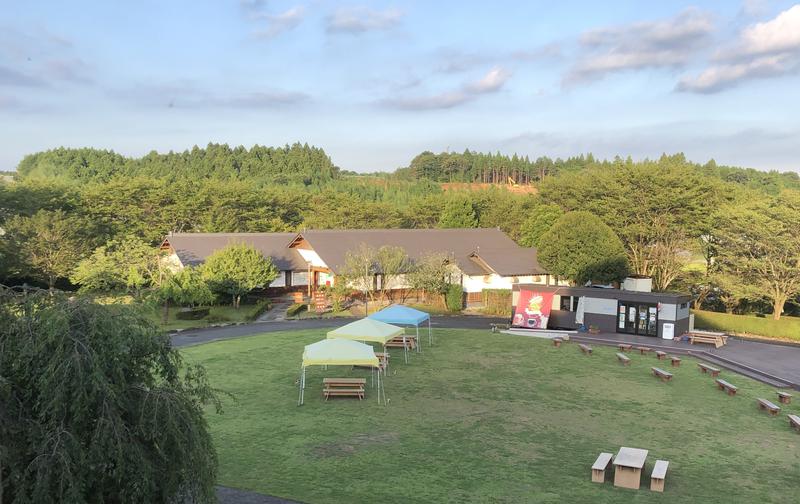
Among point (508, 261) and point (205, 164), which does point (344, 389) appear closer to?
point (508, 261)

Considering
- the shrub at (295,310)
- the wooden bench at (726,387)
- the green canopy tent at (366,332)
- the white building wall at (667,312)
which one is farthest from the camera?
the shrub at (295,310)

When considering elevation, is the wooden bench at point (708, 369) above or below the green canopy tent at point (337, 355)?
below

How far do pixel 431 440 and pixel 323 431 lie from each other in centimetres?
297

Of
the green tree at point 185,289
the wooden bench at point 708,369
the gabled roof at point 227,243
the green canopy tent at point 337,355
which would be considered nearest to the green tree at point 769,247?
the wooden bench at point 708,369

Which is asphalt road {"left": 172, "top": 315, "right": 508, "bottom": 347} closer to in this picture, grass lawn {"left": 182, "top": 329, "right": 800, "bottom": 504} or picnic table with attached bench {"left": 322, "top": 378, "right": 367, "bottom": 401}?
grass lawn {"left": 182, "top": 329, "right": 800, "bottom": 504}

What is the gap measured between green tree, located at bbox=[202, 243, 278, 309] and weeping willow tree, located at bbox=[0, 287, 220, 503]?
30798 millimetres

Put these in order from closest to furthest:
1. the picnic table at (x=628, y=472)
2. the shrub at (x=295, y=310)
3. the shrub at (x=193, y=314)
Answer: the picnic table at (x=628, y=472) < the shrub at (x=193, y=314) < the shrub at (x=295, y=310)

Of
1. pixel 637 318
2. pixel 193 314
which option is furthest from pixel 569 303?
pixel 193 314

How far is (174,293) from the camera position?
3500 centimetres

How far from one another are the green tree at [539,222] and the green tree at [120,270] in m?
35.3

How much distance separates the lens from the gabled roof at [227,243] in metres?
46.4

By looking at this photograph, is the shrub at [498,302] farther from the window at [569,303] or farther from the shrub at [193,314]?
the shrub at [193,314]

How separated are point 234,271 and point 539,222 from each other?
3196 centimetres

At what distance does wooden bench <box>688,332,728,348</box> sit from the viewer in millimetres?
30230
